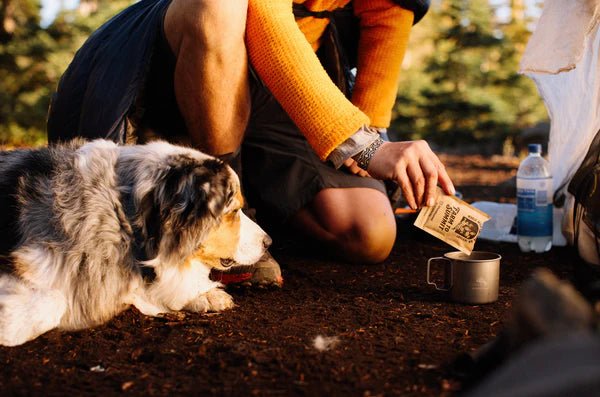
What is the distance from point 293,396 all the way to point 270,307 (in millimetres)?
976

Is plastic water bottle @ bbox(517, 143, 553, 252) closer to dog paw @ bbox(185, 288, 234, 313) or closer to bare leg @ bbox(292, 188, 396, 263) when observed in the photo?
bare leg @ bbox(292, 188, 396, 263)

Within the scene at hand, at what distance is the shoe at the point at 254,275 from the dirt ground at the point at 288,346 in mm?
55

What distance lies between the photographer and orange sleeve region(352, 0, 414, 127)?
3676mm

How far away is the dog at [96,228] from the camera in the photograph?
2379mm

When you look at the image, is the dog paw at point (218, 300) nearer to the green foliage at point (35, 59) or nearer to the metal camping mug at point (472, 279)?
the metal camping mug at point (472, 279)

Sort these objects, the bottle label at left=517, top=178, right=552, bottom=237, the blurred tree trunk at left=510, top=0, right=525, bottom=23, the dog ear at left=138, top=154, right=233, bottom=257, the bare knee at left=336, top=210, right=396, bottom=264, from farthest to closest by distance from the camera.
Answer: the blurred tree trunk at left=510, top=0, right=525, bottom=23 < the bottle label at left=517, top=178, right=552, bottom=237 < the bare knee at left=336, top=210, right=396, bottom=264 < the dog ear at left=138, top=154, right=233, bottom=257

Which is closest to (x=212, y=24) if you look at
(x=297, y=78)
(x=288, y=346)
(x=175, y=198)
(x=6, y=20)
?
(x=297, y=78)

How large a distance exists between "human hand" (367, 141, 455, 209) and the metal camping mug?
0.33 metres

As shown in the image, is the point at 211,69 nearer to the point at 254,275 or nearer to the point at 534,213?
the point at 254,275

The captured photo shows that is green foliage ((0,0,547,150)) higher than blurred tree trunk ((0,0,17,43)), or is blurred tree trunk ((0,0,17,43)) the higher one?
blurred tree trunk ((0,0,17,43))

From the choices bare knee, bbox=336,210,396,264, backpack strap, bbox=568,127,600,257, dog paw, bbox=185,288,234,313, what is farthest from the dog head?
backpack strap, bbox=568,127,600,257

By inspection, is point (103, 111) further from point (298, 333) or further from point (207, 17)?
point (298, 333)

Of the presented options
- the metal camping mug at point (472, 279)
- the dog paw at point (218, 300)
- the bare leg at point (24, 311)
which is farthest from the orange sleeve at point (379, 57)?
the bare leg at point (24, 311)

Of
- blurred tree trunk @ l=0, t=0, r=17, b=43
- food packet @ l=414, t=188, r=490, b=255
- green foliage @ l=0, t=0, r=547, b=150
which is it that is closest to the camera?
food packet @ l=414, t=188, r=490, b=255
